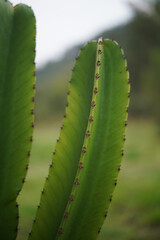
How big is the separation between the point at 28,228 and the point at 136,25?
6637mm

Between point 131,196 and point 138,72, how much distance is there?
230 inches

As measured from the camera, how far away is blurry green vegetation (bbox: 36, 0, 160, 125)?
6.75 meters

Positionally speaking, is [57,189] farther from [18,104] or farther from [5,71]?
[5,71]

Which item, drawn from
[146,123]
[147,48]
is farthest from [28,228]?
[146,123]

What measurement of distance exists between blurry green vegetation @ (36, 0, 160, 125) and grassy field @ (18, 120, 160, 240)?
38.6 inches

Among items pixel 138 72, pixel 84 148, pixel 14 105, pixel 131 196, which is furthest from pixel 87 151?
pixel 138 72

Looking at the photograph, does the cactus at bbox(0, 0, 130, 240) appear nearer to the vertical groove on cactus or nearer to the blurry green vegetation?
the vertical groove on cactus

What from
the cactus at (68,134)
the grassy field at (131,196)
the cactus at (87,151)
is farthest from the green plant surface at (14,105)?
the grassy field at (131,196)

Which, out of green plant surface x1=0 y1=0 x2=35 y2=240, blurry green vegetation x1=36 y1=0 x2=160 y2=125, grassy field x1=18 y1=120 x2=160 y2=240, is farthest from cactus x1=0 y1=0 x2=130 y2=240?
blurry green vegetation x1=36 y1=0 x2=160 y2=125

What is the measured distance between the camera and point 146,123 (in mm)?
12039

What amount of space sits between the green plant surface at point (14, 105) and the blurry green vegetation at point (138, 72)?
346 centimetres

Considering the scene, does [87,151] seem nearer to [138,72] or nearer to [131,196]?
[131,196]

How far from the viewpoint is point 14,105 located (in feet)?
4.17

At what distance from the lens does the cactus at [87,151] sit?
1269mm
